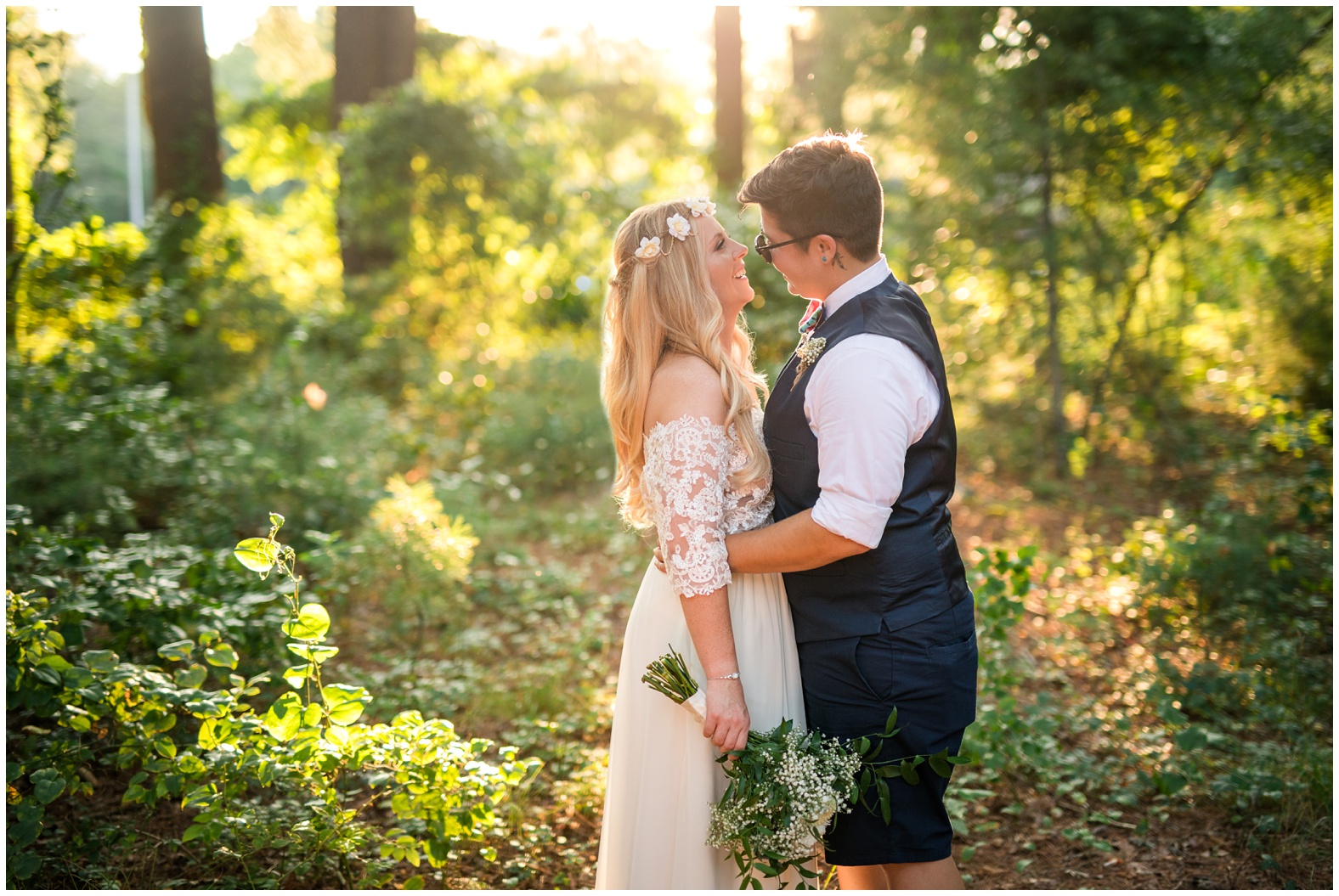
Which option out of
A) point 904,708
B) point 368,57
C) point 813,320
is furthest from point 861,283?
point 368,57

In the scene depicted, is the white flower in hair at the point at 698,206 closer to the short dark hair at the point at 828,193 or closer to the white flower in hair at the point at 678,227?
the white flower in hair at the point at 678,227

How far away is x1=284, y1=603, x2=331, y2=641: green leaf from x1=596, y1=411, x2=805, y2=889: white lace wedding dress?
786mm

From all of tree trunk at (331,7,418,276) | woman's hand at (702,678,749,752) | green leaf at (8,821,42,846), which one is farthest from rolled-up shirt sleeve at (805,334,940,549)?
tree trunk at (331,7,418,276)

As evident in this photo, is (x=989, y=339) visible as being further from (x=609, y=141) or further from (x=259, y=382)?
(x=609, y=141)

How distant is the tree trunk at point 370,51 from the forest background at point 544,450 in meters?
0.05

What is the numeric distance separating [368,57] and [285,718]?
9481mm

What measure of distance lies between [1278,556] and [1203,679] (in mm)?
1515

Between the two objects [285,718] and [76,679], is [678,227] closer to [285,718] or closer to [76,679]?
[285,718]

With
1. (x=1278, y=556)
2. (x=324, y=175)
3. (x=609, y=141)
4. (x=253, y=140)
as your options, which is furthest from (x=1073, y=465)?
(x=253, y=140)

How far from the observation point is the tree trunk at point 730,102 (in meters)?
9.48

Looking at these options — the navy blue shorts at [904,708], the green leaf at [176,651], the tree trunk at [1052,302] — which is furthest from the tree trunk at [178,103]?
the navy blue shorts at [904,708]

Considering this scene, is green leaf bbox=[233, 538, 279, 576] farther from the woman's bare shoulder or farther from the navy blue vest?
the navy blue vest

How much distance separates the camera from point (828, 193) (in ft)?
6.82

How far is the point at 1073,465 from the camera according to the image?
7.27 metres
